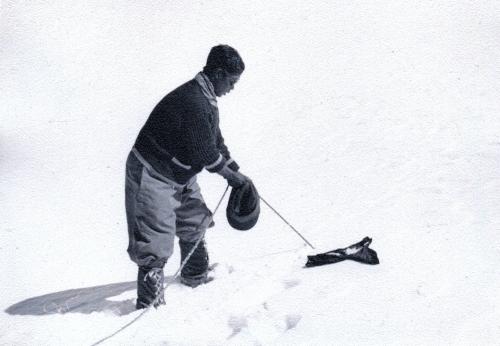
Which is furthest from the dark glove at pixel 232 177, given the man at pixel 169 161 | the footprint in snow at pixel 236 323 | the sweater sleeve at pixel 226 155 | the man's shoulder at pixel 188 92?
the footprint in snow at pixel 236 323

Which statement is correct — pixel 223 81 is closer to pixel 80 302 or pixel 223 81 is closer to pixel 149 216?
pixel 149 216

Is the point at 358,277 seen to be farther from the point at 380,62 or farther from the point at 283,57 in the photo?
the point at 283,57

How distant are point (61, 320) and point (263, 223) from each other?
93.9 inches

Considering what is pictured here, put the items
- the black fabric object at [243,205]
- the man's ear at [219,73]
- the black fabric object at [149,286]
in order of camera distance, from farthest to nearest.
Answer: the black fabric object at [149,286] < the black fabric object at [243,205] < the man's ear at [219,73]

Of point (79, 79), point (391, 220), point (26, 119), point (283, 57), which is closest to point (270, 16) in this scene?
point (283, 57)

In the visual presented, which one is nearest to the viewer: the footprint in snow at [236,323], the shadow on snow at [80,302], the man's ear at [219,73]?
the footprint in snow at [236,323]

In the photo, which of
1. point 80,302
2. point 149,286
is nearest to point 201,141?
point 149,286

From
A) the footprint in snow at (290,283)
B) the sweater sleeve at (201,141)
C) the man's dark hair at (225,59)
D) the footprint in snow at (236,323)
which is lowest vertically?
the footprint in snow at (236,323)

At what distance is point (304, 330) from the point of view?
9.98ft

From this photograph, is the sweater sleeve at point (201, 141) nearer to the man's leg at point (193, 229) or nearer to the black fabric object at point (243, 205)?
the black fabric object at point (243, 205)

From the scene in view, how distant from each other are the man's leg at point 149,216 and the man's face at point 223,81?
73 cm

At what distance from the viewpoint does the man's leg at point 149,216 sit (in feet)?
11.7

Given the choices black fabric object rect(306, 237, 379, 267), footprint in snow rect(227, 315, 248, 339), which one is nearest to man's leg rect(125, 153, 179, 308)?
footprint in snow rect(227, 315, 248, 339)

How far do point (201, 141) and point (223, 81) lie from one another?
0.45 meters
